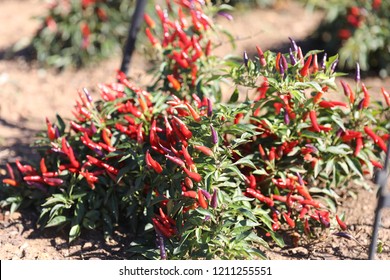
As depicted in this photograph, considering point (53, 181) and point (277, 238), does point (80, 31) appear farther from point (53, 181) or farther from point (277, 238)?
point (277, 238)

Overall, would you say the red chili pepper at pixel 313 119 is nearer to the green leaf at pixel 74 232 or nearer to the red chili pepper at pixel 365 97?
the red chili pepper at pixel 365 97

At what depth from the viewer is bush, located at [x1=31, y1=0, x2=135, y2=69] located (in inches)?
262

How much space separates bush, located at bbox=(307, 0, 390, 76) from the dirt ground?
23cm

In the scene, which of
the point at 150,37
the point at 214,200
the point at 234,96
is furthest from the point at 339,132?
the point at 150,37

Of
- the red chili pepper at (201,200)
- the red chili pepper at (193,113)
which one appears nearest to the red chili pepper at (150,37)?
the red chili pepper at (193,113)

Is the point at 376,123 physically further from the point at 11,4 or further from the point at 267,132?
the point at 11,4

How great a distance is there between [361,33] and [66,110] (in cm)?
280

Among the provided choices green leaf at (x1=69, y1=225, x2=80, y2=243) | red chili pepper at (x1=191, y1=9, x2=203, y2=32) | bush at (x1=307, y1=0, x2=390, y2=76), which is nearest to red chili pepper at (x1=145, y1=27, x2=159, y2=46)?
red chili pepper at (x1=191, y1=9, x2=203, y2=32)

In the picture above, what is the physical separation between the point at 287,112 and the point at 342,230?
82 cm

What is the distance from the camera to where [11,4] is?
8.22 meters

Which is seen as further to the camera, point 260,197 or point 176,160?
point 260,197

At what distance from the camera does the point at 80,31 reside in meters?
→ 6.63

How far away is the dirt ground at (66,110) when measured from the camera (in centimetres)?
411
